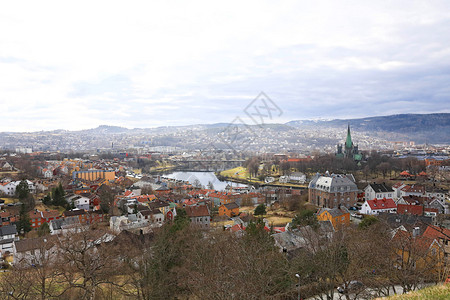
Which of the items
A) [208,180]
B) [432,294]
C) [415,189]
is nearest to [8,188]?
[208,180]

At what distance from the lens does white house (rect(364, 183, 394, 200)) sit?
23.0m

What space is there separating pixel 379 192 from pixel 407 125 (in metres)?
150

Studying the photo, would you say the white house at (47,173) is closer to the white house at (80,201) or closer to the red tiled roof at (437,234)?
the white house at (80,201)

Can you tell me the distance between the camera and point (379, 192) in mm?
23062

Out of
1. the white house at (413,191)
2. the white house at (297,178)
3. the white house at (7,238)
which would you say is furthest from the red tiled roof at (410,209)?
the white house at (7,238)

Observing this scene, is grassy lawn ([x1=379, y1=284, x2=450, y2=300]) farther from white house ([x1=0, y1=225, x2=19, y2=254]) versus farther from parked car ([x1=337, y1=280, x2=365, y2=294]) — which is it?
white house ([x1=0, y1=225, x2=19, y2=254])

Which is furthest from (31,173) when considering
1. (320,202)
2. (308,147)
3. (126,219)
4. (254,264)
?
(308,147)

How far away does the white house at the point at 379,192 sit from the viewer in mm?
23047

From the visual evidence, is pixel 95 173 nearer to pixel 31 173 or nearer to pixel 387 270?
pixel 31 173

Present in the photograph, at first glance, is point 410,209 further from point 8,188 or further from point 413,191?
point 8,188

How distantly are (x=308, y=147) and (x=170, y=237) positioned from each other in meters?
99.4

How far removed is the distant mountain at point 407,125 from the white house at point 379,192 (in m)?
121

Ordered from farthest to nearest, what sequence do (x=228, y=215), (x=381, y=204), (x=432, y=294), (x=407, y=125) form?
(x=407, y=125) → (x=228, y=215) → (x=381, y=204) → (x=432, y=294)

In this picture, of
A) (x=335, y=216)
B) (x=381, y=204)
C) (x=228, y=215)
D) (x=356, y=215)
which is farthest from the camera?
(x=228, y=215)
